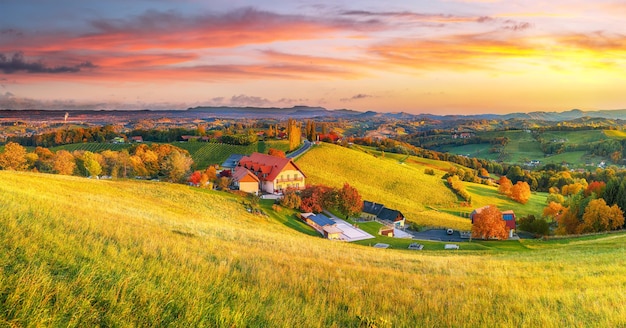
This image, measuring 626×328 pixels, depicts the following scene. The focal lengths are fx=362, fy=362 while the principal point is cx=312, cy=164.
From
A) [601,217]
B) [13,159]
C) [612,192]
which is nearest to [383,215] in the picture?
[601,217]

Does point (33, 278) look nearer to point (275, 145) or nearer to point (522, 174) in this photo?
point (275, 145)

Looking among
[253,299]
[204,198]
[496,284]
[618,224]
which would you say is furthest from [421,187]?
[253,299]

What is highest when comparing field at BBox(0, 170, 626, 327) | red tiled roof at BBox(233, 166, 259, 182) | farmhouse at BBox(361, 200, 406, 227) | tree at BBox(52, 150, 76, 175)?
field at BBox(0, 170, 626, 327)

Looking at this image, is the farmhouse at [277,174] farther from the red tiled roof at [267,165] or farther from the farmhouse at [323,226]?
the farmhouse at [323,226]

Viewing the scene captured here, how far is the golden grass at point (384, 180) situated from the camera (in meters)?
82.1

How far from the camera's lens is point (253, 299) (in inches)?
313

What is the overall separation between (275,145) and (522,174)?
90230mm

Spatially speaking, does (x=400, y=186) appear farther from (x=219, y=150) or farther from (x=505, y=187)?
(x=219, y=150)

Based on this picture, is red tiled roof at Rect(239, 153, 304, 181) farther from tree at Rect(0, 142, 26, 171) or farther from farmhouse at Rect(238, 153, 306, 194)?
tree at Rect(0, 142, 26, 171)

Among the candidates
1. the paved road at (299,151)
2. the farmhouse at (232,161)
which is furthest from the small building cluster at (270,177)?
the paved road at (299,151)

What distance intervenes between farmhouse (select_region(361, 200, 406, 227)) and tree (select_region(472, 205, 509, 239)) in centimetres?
1372

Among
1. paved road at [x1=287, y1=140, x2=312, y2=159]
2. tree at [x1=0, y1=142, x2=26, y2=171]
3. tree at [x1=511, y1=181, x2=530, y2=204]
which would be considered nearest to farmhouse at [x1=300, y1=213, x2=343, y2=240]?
paved road at [x1=287, y1=140, x2=312, y2=159]

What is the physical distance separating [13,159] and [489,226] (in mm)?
95305

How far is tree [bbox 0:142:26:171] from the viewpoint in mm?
75938
